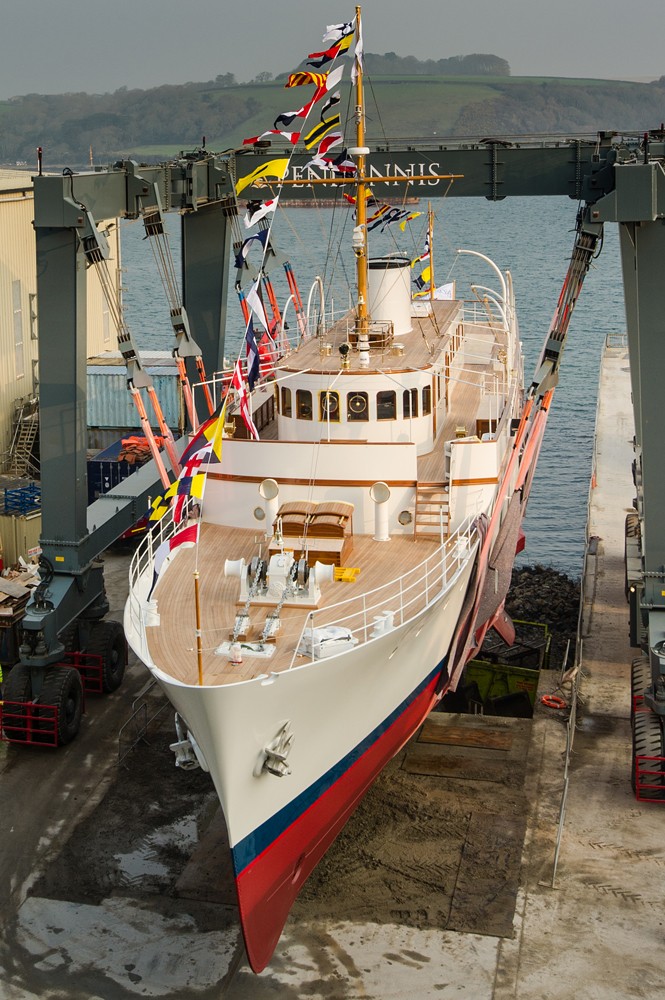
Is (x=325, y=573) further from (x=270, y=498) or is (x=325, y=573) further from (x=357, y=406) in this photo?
(x=357, y=406)

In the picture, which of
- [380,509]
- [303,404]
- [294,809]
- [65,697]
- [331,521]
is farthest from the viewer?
[303,404]

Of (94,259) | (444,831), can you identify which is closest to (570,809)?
(444,831)

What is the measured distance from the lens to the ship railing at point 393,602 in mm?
Answer: 17422

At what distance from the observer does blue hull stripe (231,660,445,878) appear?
16.0m

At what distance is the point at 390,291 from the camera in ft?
86.5

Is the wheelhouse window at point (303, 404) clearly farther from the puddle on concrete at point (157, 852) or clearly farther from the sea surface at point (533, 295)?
the puddle on concrete at point (157, 852)

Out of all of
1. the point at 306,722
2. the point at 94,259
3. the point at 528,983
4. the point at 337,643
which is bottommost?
the point at 528,983

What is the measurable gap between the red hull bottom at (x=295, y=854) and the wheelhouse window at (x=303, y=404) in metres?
6.74

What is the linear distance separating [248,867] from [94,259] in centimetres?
1251

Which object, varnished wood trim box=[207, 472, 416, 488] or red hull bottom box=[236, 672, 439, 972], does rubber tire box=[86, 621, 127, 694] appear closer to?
varnished wood trim box=[207, 472, 416, 488]

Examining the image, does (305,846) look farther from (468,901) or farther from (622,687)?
(622,687)

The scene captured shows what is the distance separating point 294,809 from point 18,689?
835 cm

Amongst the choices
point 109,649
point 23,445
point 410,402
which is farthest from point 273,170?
point 23,445

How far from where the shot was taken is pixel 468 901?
58.8ft
